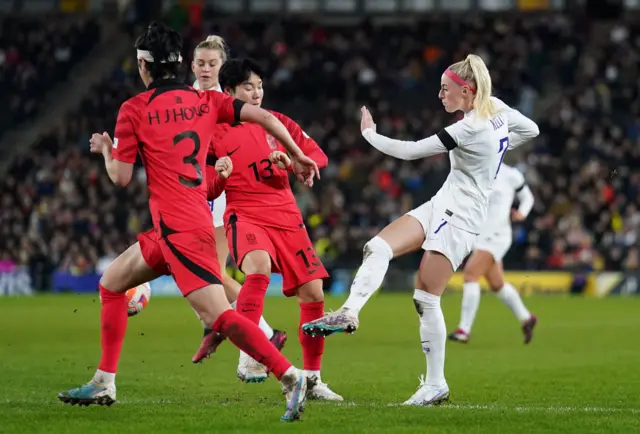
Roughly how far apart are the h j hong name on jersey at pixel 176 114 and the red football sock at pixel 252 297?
198cm

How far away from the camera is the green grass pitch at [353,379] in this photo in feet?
25.9

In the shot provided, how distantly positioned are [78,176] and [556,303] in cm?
1352

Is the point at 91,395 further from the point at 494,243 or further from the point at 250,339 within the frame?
the point at 494,243

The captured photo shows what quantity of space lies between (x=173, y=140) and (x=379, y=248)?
2.06 meters

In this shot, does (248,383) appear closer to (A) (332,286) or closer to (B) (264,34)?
(A) (332,286)

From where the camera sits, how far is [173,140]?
7.95 meters

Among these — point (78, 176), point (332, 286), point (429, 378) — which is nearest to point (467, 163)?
point (429, 378)

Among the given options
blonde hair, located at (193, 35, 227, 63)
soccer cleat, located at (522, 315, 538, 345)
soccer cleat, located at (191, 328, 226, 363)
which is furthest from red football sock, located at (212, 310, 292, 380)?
soccer cleat, located at (522, 315, 538, 345)

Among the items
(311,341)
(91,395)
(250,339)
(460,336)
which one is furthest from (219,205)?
(460,336)

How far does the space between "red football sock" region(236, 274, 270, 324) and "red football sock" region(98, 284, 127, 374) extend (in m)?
1.18

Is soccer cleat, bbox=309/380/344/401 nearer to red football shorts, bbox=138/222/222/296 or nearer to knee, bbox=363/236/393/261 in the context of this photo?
knee, bbox=363/236/393/261

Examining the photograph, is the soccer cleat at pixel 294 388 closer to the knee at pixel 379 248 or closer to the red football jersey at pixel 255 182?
the knee at pixel 379 248

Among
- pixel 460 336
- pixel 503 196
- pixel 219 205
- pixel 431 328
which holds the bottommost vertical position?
pixel 460 336

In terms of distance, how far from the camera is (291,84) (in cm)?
3575
